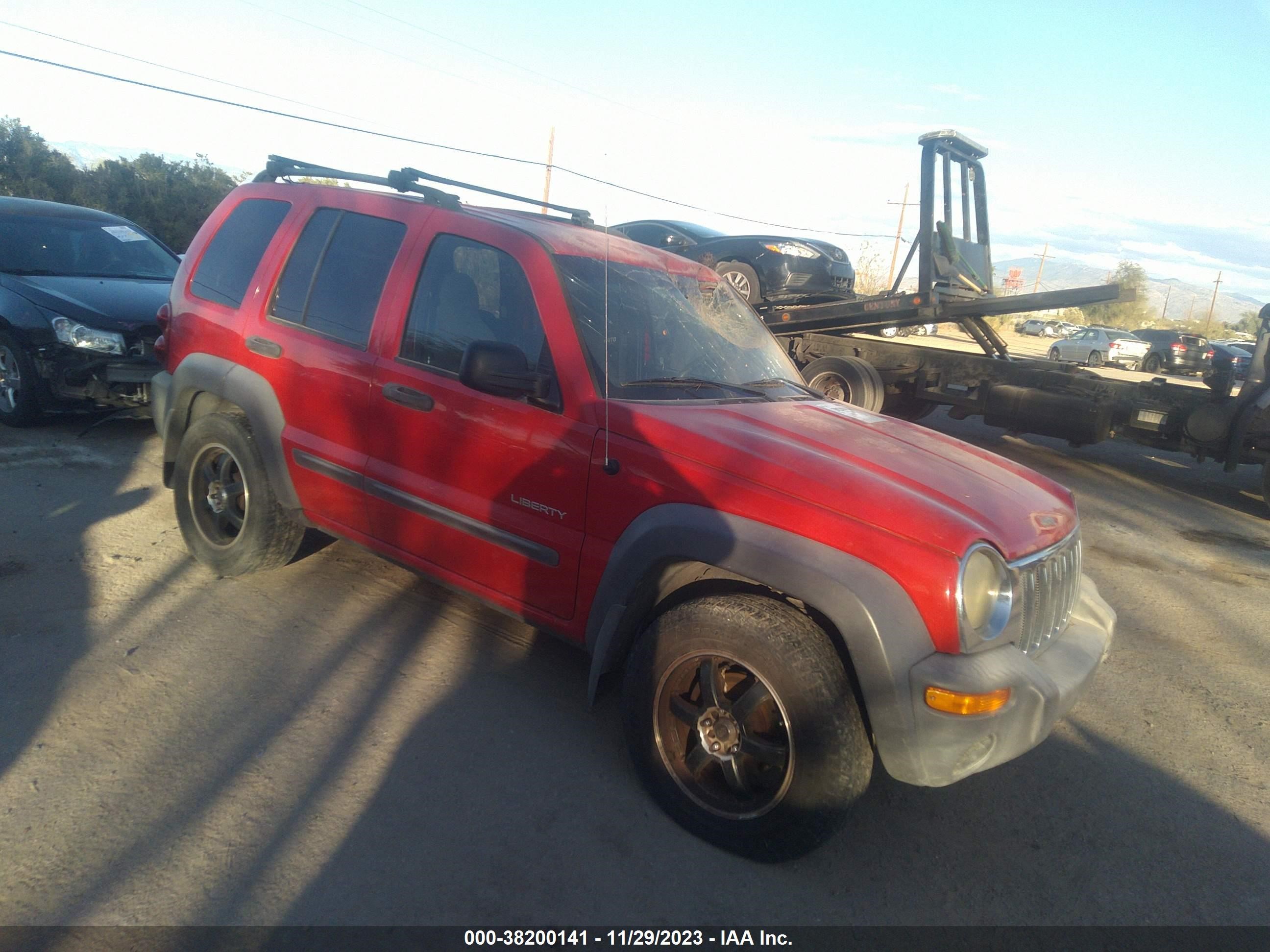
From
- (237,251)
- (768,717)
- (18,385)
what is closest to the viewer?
(768,717)

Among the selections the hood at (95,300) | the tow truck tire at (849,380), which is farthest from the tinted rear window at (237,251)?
the tow truck tire at (849,380)

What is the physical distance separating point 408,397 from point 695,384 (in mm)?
1202

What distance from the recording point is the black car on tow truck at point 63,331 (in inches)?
263

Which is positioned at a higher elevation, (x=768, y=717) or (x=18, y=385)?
(x=768, y=717)

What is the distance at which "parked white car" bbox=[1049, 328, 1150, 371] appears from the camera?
30.9 metres

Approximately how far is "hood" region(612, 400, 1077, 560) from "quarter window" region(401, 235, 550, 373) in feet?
2.28

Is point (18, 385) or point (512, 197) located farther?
point (18, 385)

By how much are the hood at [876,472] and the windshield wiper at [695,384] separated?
129mm

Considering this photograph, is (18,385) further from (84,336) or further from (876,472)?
(876,472)

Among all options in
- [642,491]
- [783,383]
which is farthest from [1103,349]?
[642,491]

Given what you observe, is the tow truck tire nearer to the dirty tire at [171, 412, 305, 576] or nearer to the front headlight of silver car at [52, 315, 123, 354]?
the dirty tire at [171, 412, 305, 576]

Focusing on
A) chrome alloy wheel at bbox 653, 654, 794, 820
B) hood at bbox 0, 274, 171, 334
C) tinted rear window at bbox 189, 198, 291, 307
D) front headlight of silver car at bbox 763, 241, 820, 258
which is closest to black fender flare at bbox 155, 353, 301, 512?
tinted rear window at bbox 189, 198, 291, 307

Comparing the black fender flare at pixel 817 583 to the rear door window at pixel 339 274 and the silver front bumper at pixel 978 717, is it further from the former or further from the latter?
the rear door window at pixel 339 274

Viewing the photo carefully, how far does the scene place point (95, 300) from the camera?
6.95 metres
